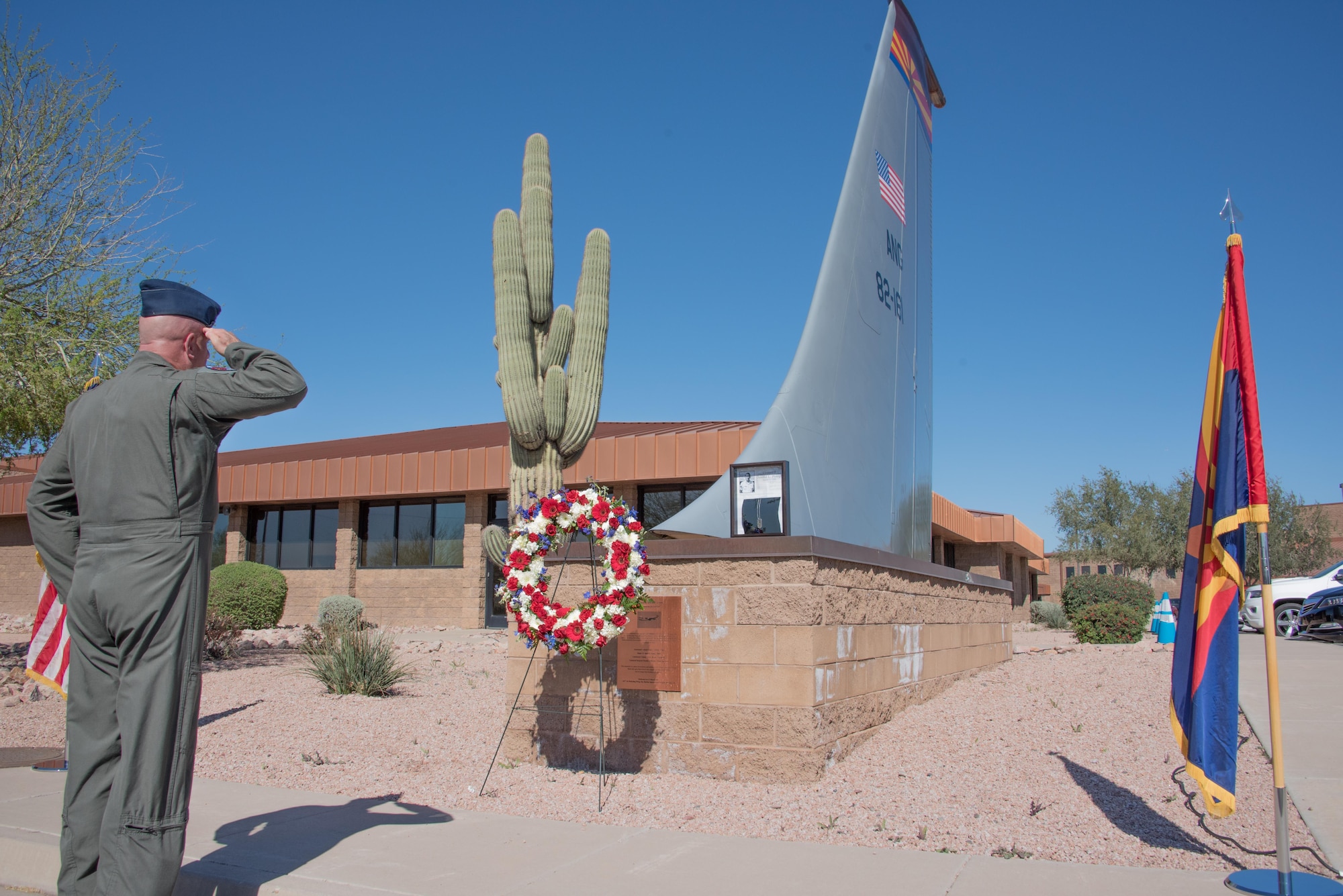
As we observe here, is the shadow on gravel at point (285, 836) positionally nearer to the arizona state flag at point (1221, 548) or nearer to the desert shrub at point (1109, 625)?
the arizona state flag at point (1221, 548)

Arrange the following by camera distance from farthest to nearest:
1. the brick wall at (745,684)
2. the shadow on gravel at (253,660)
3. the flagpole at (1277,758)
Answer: the shadow on gravel at (253,660), the brick wall at (745,684), the flagpole at (1277,758)

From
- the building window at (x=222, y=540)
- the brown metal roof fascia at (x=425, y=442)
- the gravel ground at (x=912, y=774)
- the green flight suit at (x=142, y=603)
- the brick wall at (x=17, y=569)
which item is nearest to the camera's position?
the green flight suit at (x=142, y=603)

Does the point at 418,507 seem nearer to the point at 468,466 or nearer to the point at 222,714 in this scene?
the point at 468,466

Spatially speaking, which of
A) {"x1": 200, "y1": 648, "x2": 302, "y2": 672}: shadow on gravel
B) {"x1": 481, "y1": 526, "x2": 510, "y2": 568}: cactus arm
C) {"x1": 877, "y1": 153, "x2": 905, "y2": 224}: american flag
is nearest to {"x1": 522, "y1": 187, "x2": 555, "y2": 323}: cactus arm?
{"x1": 481, "y1": 526, "x2": 510, "y2": 568}: cactus arm

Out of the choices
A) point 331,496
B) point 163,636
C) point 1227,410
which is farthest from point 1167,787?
point 331,496

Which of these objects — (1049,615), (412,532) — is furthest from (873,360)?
(1049,615)

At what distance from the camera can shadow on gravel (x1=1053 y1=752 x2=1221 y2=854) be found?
4.52 meters

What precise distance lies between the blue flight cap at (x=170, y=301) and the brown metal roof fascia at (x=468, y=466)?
44.8 feet

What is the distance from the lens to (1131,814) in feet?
16.2

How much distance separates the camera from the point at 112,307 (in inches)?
458

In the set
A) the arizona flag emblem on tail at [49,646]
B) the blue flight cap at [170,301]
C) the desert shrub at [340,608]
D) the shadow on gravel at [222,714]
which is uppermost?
the blue flight cap at [170,301]

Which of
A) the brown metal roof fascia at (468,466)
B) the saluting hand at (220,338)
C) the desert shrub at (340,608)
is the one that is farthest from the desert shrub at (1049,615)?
the saluting hand at (220,338)

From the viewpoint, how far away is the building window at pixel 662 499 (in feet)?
63.5

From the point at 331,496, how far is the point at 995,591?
53.1ft
